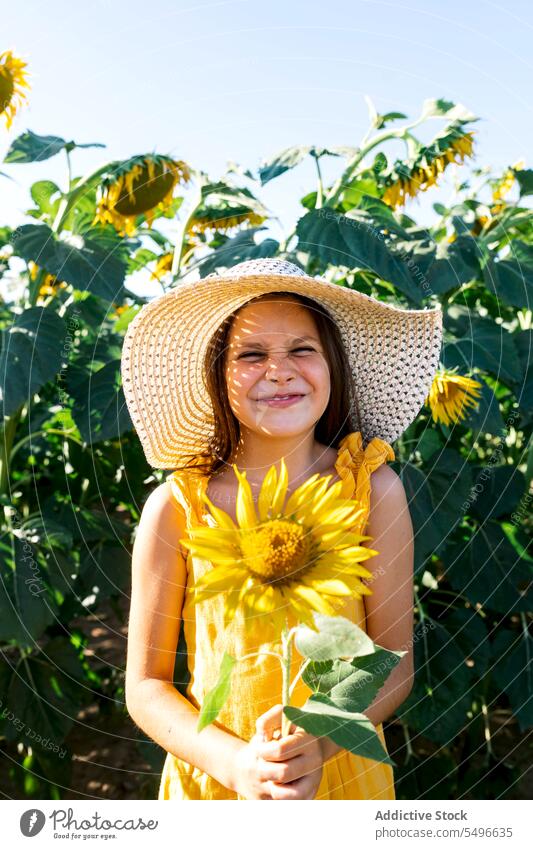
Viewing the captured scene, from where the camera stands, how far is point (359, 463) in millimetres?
1024

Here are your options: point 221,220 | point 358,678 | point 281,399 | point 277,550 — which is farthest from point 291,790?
point 221,220

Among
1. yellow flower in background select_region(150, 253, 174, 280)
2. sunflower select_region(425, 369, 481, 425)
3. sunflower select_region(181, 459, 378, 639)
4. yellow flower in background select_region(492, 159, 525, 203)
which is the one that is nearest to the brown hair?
sunflower select_region(425, 369, 481, 425)

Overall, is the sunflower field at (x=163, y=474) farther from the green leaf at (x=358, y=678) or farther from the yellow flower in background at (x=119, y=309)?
the green leaf at (x=358, y=678)

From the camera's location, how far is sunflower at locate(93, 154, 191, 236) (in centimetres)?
153

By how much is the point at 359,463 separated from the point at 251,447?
13 cm

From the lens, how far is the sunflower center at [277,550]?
65 centimetres

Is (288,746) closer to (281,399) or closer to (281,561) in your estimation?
(281,561)

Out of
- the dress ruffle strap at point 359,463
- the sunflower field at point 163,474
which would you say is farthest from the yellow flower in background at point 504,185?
the dress ruffle strap at point 359,463

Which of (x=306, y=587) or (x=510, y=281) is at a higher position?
(x=510, y=281)

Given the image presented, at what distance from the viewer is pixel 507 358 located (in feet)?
Result: 5.18

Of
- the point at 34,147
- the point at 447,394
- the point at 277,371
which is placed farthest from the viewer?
the point at 34,147
